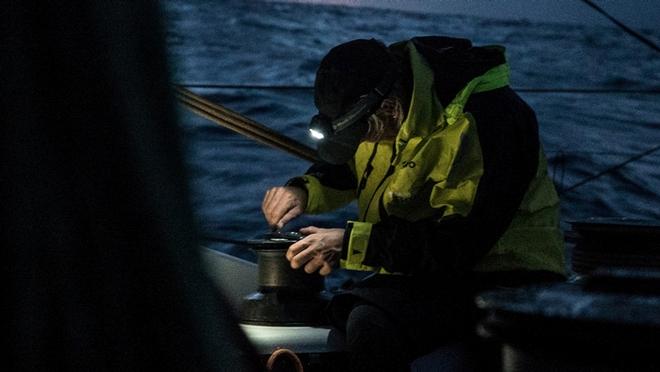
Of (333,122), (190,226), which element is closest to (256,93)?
(333,122)

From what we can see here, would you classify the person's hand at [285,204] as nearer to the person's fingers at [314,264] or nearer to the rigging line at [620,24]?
the person's fingers at [314,264]

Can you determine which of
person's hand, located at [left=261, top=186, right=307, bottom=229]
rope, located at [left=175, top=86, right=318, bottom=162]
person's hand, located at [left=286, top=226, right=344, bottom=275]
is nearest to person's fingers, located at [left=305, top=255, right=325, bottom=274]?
person's hand, located at [left=286, top=226, right=344, bottom=275]

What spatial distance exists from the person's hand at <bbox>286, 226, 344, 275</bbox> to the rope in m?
0.85

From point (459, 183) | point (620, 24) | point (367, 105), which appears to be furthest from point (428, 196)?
point (620, 24)

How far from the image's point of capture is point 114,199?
487mm

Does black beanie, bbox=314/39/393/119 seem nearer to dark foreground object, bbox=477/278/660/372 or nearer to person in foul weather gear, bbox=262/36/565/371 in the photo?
person in foul weather gear, bbox=262/36/565/371

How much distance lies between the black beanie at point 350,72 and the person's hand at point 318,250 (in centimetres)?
26

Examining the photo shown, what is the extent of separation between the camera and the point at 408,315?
230 cm

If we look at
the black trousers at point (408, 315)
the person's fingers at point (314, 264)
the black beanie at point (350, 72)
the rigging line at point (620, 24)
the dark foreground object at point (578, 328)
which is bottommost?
the black trousers at point (408, 315)

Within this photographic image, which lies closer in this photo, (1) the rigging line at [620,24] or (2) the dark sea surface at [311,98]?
(1) the rigging line at [620,24]

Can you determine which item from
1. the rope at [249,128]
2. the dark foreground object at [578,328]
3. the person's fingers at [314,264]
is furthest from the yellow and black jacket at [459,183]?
the dark foreground object at [578,328]

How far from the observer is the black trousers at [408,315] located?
2275 millimetres

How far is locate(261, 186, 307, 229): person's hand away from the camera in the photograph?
8.93 feet

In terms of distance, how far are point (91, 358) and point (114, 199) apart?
7cm
